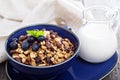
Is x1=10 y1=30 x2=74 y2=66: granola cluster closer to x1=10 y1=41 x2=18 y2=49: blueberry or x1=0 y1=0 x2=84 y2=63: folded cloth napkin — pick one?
x1=10 y1=41 x2=18 y2=49: blueberry

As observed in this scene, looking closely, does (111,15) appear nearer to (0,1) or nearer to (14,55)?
(14,55)

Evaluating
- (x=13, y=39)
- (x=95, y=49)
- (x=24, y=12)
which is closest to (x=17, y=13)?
(x=24, y=12)

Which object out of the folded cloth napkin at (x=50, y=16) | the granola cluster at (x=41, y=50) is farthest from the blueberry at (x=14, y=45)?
the folded cloth napkin at (x=50, y=16)

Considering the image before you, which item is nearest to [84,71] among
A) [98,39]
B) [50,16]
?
[98,39]

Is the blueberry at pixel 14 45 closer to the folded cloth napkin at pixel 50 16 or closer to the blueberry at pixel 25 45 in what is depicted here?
the blueberry at pixel 25 45

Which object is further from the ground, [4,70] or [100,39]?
[100,39]
